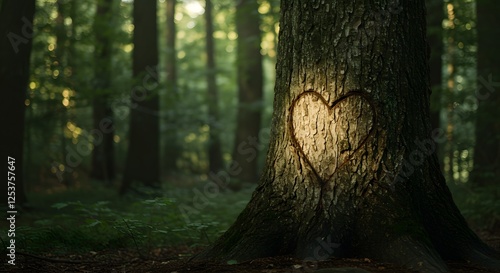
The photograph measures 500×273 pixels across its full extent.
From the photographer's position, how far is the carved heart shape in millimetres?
4633

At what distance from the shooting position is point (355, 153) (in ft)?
15.2

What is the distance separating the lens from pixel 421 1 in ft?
16.5

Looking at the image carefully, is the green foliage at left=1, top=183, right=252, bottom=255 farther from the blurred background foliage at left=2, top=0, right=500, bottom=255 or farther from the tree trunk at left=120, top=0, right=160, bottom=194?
the tree trunk at left=120, top=0, right=160, bottom=194

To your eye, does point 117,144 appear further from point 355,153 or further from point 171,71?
point 355,153

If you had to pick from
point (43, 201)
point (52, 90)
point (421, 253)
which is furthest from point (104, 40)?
point (421, 253)

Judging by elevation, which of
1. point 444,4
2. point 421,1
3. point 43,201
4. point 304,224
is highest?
point 444,4

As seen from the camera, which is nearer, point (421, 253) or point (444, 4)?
point (421, 253)

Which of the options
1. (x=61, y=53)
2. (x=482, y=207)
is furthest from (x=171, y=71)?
(x=482, y=207)

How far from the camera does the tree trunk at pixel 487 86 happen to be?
10.4 m

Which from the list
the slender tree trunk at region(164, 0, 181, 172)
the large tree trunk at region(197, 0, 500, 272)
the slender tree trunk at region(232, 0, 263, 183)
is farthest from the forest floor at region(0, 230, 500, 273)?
the slender tree trunk at region(164, 0, 181, 172)

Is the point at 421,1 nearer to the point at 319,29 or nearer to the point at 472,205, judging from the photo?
the point at 319,29

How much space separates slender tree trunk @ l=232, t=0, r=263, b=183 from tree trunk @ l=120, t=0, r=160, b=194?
3.96m

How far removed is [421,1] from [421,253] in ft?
7.83

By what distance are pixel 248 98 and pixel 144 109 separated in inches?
178
